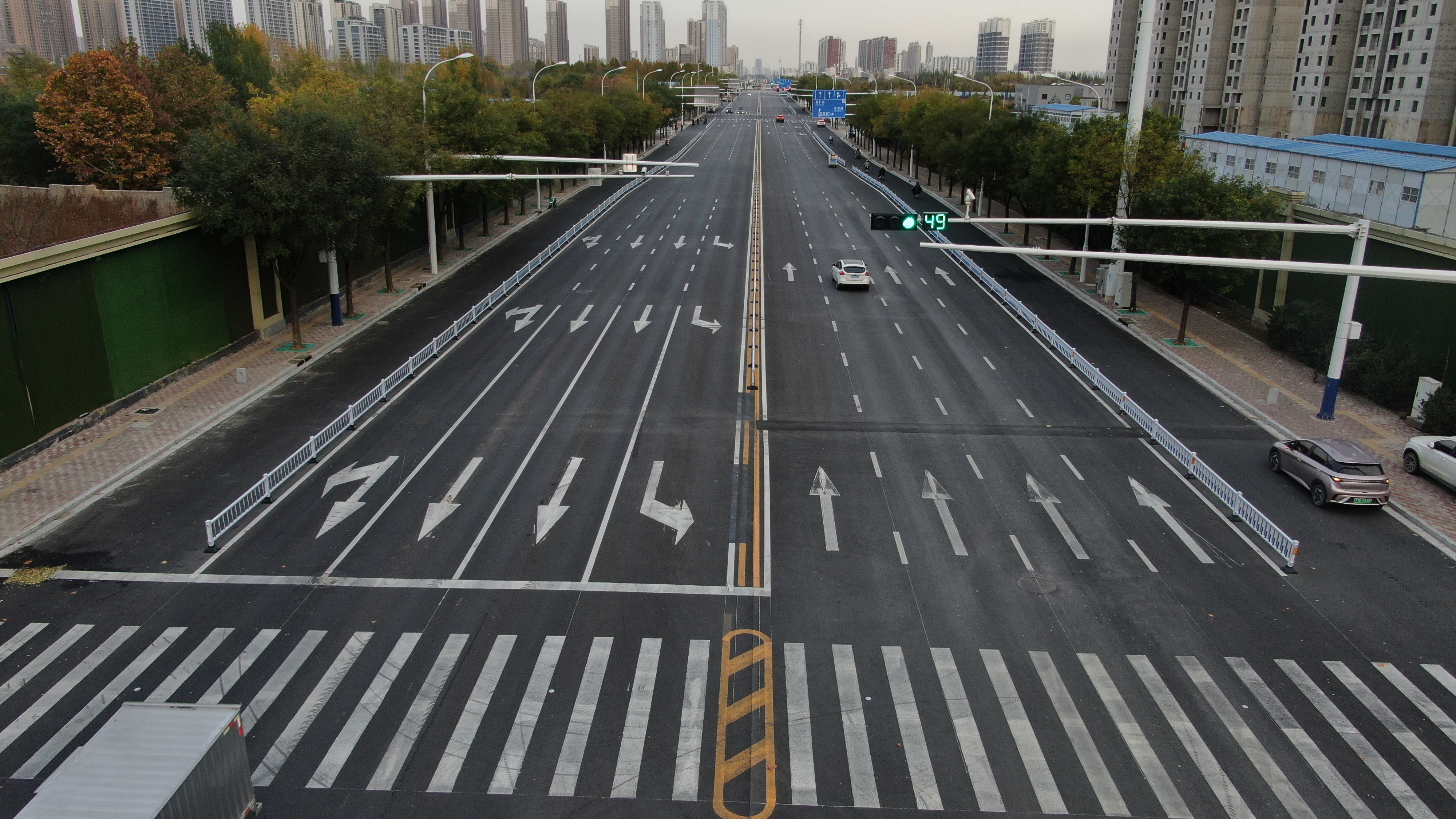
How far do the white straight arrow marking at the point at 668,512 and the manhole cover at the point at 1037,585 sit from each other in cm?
716

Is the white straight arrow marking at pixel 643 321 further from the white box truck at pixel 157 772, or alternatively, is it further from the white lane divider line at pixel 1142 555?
the white box truck at pixel 157 772

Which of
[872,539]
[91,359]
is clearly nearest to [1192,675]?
[872,539]

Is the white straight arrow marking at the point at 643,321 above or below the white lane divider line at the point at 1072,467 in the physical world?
above

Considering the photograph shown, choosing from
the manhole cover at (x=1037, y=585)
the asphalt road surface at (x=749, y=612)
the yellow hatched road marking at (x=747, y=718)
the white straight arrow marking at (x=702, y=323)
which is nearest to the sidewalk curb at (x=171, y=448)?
the asphalt road surface at (x=749, y=612)

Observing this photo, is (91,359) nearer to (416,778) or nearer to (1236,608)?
(416,778)

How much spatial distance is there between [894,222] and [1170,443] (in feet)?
32.2

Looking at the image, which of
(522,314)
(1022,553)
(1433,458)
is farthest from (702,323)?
(1433,458)

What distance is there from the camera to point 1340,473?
860 inches

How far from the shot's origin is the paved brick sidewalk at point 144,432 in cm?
2142

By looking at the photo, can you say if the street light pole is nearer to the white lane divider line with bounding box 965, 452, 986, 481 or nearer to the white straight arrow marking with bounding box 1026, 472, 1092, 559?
the white lane divider line with bounding box 965, 452, 986, 481

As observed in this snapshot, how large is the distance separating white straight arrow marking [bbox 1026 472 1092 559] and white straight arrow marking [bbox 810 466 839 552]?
4.82 m

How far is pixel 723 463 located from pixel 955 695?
10.7 m

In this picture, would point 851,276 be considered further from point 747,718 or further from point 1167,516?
point 747,718

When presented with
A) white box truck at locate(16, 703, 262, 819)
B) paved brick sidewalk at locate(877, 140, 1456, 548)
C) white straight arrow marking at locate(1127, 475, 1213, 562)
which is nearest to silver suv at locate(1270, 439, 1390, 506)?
paved brick sidewalk at locate(877, 140, 1456, 548)
